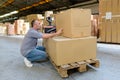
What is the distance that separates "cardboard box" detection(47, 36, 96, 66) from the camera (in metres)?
3.13

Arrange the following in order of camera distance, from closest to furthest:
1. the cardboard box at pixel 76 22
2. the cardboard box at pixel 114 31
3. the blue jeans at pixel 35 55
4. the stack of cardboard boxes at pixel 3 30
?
1. the cardboard box at pixel 76 22
2. the blue jeans at pixel 35 55
3. the cardboard box at pixel 114 31
4. the stack of cardboard boxes at pixel 3 30

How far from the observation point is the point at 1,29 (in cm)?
1589

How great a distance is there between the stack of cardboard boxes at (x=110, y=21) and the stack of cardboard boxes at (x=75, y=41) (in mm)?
3092

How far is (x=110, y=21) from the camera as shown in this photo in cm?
630

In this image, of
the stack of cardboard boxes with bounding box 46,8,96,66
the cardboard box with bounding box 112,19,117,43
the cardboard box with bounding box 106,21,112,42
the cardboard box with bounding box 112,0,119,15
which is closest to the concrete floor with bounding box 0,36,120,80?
the stack of cardboard boxes with bounding box 46,8,96,66

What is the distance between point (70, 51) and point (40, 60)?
4.15ft

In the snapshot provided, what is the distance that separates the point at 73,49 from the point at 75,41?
16 centimetres

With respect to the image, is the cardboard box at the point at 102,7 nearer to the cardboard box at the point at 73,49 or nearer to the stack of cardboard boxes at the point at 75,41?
the stack of cardboard boxes at the point at 75,41

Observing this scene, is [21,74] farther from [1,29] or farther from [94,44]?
[1,29]

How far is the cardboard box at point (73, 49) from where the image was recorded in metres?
3.13

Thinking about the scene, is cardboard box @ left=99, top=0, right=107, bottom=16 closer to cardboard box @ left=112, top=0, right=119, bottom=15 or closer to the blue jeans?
cardboard box @ left=112, top=0, right=119, bottom=15

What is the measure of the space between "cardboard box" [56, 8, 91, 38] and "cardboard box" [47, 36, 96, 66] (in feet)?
0.53

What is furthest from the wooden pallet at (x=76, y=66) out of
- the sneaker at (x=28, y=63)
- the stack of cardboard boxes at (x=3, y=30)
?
the stack of cardboard boxes at (x=3, y=30)

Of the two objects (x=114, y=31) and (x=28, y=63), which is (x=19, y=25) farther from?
(x=28, y=63)
